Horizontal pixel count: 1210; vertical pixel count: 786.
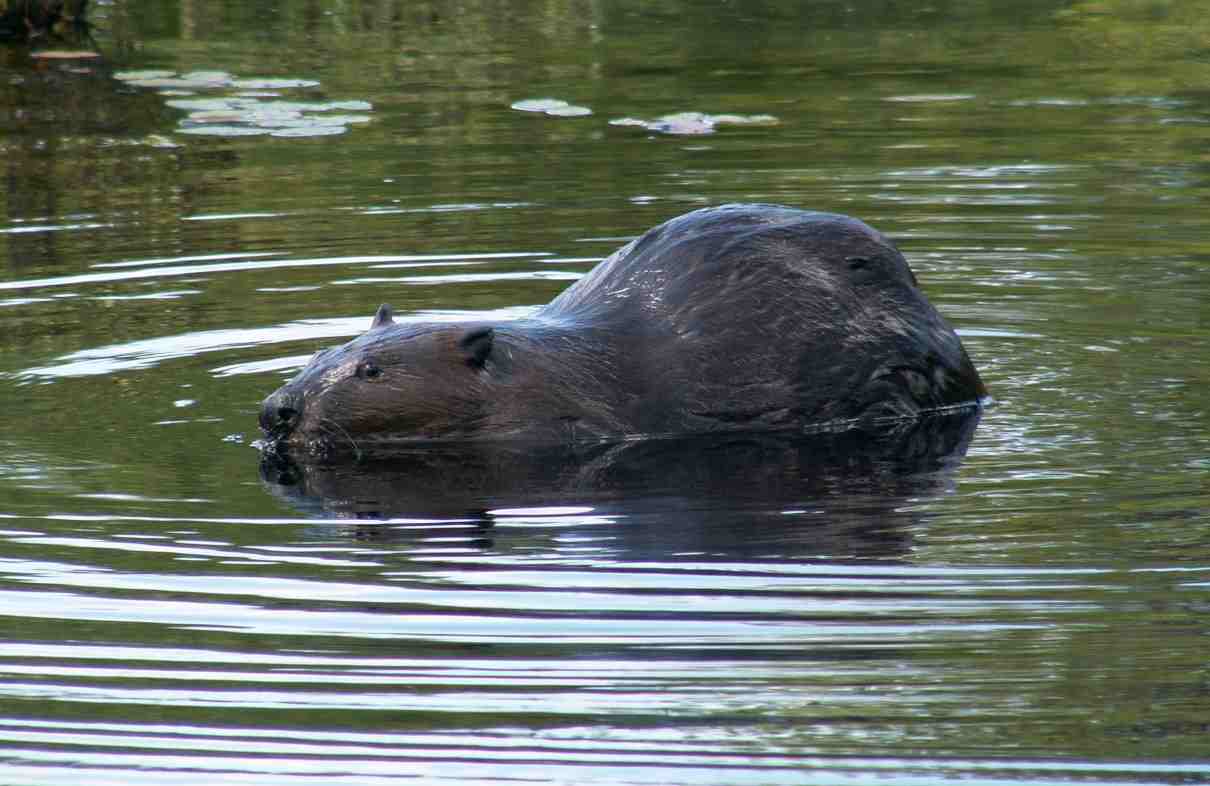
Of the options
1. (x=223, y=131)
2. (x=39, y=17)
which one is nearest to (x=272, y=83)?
(x=223, y=131)

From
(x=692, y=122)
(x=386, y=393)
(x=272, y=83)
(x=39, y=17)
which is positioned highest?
(x=39, y=17)

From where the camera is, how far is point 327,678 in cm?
457

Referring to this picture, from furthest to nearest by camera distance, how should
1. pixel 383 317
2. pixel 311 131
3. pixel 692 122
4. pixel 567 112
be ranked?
pixel 567 112
pixel 311 131
pixel 692 122
pixel 383 317

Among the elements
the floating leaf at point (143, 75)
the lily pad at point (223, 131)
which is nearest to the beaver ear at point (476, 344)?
the lily pad at point (223, 131)

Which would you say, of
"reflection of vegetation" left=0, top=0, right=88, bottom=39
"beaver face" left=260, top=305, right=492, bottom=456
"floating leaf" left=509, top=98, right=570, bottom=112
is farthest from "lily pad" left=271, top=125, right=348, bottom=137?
"beaver face" left=260, top=305, right=492, bottom=456

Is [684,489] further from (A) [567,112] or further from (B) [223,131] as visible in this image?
(B) [223,131]

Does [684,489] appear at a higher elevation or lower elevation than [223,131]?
lower

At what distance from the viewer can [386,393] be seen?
7.17m

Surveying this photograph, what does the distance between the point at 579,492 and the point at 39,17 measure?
491 inches

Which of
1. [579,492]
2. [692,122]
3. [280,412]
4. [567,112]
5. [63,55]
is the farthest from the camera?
[63,55]

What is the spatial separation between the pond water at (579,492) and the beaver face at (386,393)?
0.28m

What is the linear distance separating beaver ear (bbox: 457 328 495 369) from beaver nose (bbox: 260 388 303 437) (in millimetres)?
601

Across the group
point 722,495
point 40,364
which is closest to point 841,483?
point 722,495

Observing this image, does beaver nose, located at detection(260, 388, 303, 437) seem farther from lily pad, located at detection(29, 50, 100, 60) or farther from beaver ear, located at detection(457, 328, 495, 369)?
lily pad, located at detection(29, 50, 100, 60)
